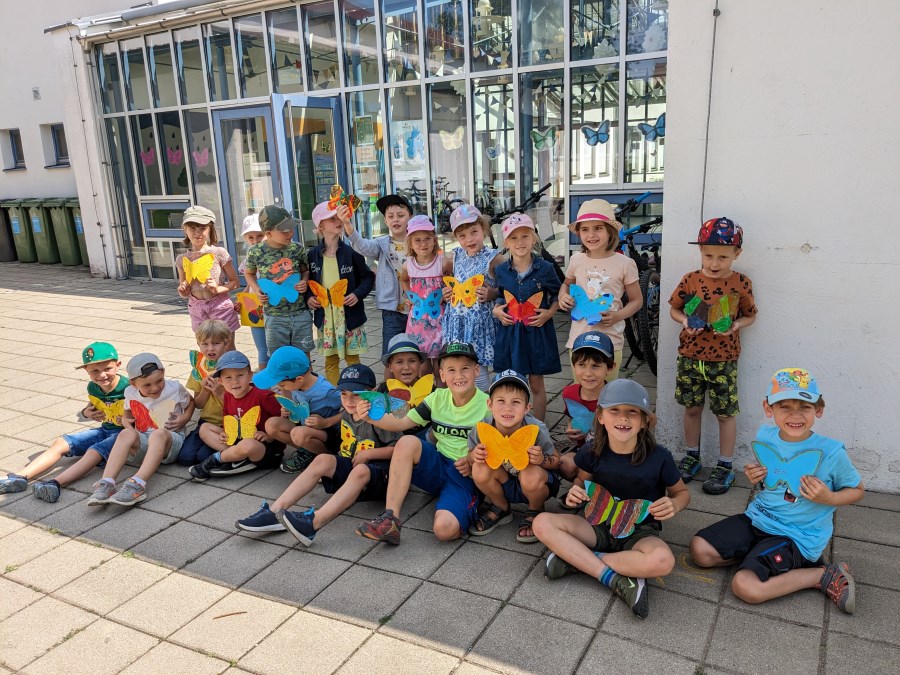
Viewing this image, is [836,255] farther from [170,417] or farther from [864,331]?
[170,417]

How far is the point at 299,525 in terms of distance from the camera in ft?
11.4

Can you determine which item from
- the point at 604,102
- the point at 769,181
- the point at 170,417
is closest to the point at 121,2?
the point at 604,102

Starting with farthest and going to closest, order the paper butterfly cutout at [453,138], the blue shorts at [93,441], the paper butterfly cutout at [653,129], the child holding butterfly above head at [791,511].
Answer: the paper butterfly cutout at [453,138] < the paper butterfly cutout at [653,129] < the blue shorts at [93,441] < the child holding butterfly above head at [791,511]

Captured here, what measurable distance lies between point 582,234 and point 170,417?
291 cm

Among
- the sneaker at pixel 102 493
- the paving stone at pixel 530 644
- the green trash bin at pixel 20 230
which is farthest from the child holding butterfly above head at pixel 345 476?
the green trash bin at pixel 20 230

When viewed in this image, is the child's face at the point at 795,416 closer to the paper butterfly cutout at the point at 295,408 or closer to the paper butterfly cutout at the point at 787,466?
the paper butterfly cutout at the point at 787,466

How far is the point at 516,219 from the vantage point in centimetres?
437

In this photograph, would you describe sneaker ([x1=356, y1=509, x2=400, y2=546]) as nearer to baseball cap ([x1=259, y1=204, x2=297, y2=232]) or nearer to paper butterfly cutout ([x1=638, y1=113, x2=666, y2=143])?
baseball cap ([x1=259, y1=204, x2=297, y2=232])

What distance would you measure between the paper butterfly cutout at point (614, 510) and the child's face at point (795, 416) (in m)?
0.67

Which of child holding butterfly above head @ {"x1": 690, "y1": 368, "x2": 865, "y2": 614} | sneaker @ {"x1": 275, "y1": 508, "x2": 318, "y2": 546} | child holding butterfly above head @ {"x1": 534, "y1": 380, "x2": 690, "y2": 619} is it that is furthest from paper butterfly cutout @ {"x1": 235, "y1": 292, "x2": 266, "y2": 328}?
child holding butterfly above head @ {"x1": 690, "y1": 368, "x2": 865, "y2": 614}

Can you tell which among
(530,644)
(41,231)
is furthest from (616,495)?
(41,231)

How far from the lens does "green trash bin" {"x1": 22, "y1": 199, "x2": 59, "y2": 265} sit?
537 inches

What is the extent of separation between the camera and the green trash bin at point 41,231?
44.8ft

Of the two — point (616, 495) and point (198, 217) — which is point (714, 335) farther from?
point (198, 217)
